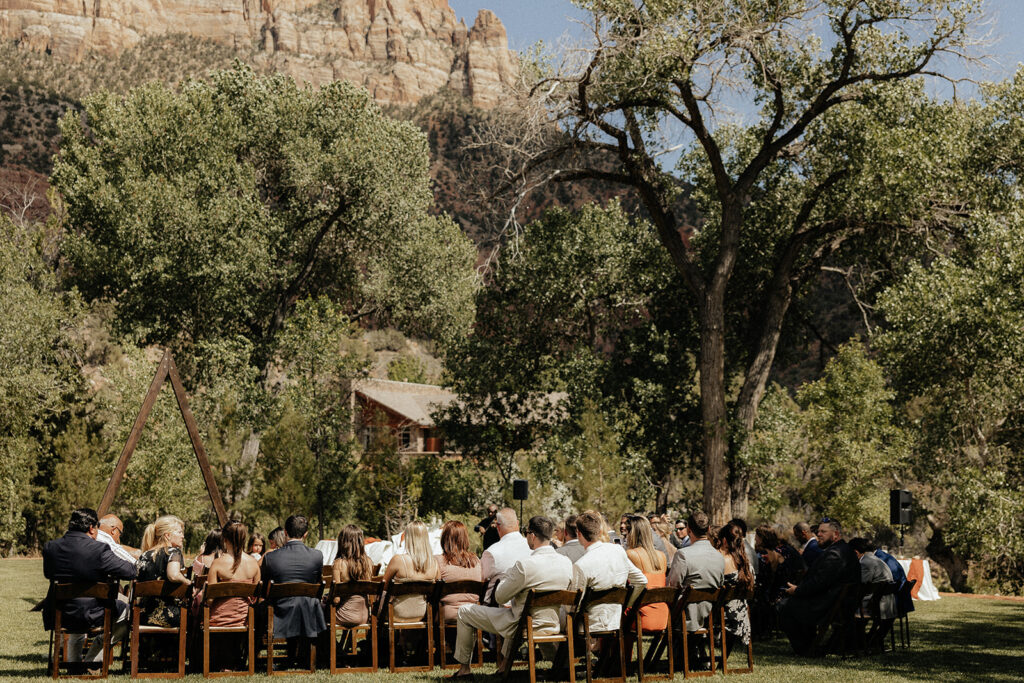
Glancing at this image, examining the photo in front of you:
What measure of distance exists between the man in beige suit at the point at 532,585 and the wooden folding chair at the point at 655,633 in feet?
2.37

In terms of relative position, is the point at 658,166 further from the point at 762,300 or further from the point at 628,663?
the point at 628,663

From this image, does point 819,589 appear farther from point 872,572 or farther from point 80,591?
point 80,591

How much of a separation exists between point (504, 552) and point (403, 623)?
1.19 meters

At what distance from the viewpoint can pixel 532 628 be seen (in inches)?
307

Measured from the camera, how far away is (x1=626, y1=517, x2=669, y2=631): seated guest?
880 cm

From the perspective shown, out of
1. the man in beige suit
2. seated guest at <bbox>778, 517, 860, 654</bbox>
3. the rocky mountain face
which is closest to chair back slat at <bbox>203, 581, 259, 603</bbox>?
the man in beige suit

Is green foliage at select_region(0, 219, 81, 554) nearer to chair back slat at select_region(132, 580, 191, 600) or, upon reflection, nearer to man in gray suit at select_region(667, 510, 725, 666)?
chair back slat at select_region(132, 580, 191, 600)

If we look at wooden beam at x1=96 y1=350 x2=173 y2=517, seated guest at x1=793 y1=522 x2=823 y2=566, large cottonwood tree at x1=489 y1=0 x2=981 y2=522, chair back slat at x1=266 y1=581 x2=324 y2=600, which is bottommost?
chair back slat at x1=266 y1=581 x2=324 y2=600

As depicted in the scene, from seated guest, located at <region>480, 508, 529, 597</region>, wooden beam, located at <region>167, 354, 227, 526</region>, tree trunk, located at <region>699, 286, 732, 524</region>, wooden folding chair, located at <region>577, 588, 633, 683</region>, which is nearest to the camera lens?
wooden folding chair, located at <region>577, 588, 633, 683</region>

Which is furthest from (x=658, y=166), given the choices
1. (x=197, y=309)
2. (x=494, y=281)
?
(x=197, y=309)

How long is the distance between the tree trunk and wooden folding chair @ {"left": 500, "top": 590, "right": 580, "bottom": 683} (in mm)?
13480

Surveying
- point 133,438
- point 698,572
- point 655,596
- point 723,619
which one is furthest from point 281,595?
point 133,438

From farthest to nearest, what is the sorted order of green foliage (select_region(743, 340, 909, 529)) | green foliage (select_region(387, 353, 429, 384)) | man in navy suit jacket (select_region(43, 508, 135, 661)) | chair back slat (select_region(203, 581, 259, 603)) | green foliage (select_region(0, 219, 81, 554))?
green foliage (select_region(387, 353, 429, 384)) → green foliage (select_region(743, 340, 909, 529)) → green foliage (select_region(0, 219, 81, 554)) → chair back slat (select_region(203, 581, 259, 603)) → man in navy suit jacket (select_region(43, 508, 135, 661))

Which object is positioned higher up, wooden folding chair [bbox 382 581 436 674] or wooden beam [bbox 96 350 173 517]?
wooden beam [bbox 96 350 173 517]
